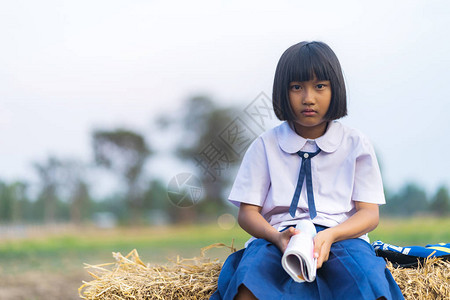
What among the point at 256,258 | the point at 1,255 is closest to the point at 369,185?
the point at 256,258

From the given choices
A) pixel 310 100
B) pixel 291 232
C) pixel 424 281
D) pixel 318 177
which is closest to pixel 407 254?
pixel 424 281

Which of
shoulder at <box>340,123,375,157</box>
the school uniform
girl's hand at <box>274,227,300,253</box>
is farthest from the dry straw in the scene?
shoulder at <box>340,123,375,157</box>

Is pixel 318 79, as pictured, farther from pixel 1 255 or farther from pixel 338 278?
pixel 1 255

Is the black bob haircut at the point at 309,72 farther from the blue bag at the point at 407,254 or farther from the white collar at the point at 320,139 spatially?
the blue bag at the point at 407,254

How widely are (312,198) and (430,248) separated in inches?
30.0

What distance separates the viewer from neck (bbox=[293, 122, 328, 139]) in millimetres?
2402

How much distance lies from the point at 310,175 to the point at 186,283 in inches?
30.5

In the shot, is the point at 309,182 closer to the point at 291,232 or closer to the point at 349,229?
the point at 349,229

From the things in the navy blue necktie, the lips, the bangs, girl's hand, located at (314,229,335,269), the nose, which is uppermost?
the bangs

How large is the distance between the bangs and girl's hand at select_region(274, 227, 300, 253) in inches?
27.6

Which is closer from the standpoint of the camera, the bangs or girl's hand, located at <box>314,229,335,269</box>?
girl's hand, located at <box>314,229,335,269</box>

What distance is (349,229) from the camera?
2.16 m

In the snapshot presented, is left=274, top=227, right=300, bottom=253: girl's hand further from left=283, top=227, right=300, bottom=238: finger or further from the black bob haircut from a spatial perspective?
the black bob haircut

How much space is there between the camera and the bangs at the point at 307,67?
2.23 m
